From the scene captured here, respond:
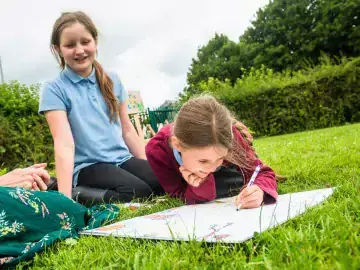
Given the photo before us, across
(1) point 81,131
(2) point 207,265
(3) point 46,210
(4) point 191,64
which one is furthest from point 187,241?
(4) point 191,64

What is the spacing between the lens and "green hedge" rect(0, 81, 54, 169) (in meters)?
7.05

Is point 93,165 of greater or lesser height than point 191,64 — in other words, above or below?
below

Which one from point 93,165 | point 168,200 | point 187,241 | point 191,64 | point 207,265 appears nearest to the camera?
point 207,265

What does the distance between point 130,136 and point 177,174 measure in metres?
1.09

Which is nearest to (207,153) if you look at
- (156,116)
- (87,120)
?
(87,120)

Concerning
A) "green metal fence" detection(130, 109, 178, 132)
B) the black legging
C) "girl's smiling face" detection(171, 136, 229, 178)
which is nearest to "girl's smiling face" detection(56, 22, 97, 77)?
the black legging

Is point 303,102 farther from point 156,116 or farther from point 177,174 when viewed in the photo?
point 177,174

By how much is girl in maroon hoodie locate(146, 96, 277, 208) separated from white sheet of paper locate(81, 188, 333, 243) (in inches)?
5.1

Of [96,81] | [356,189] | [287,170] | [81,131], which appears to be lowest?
[287,170]

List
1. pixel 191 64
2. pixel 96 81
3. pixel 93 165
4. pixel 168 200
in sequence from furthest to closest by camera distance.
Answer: pixel 191 64 < pixel 96 81 < pixel 93 165 < pixel 168 200

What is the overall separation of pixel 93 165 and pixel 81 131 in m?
0.28

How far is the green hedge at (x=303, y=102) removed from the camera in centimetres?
1196

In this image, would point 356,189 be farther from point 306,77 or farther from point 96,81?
point 306,77

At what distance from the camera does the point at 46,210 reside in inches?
75.3
